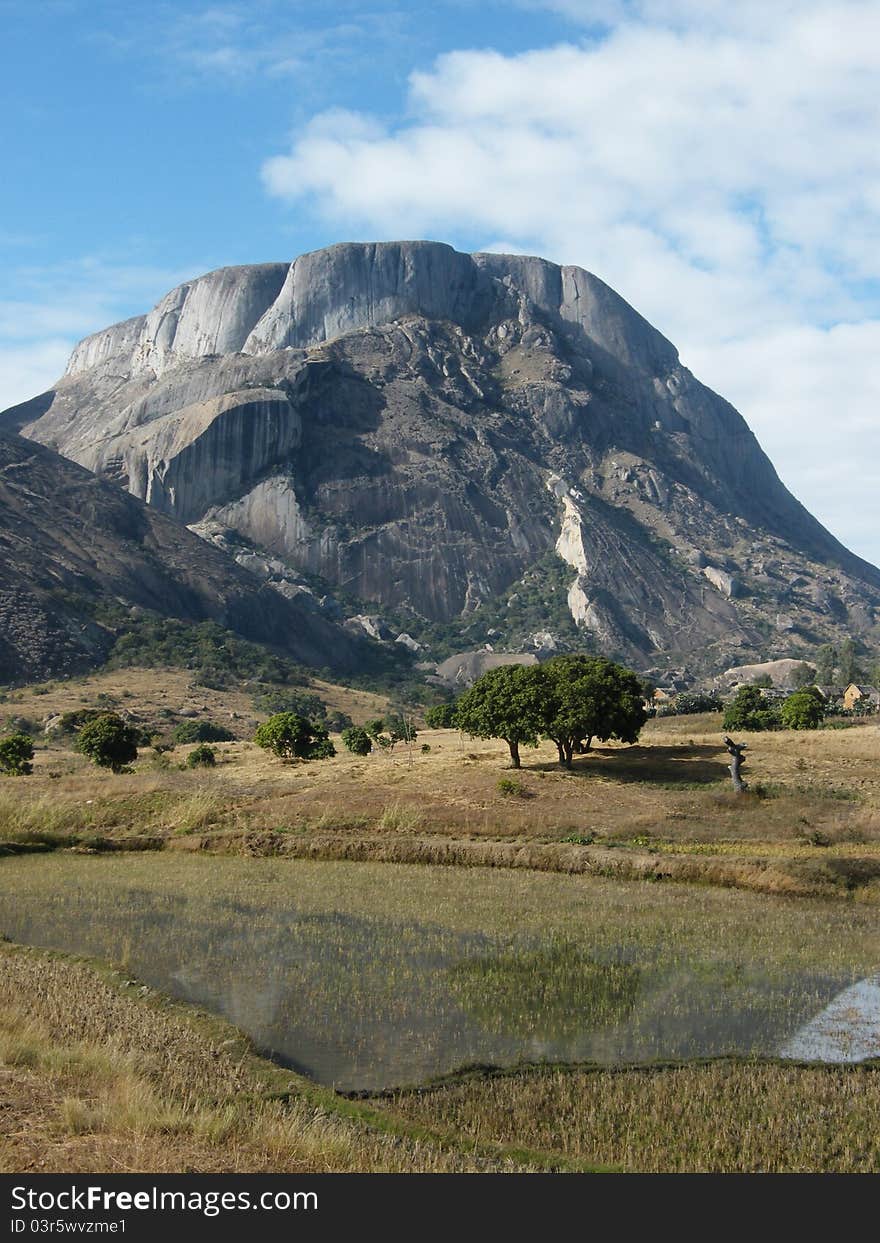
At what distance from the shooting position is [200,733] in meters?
96.7

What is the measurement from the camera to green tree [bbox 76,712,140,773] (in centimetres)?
6125

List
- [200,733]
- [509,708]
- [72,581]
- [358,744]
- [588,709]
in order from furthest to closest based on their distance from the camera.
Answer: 1. [72,581]
2. [200,733]
3. [358,744]
4. [509,708]
5. [588,709]

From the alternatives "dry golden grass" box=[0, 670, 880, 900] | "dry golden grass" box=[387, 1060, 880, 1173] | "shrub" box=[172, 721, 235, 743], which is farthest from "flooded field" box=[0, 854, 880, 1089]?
"shrub" box=[172, 721, 235, 743]

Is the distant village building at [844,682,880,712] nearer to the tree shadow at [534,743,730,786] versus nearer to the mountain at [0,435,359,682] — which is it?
the tree shadow at [534,743,730,786]

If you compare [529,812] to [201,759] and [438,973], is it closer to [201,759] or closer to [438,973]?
[438,973]

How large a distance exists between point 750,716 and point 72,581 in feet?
386

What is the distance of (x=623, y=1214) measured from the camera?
347 inches

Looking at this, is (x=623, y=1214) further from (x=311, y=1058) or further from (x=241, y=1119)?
(x=311, y=1058)

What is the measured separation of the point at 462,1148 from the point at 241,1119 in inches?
104

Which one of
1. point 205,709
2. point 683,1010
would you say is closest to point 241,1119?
point 683,1010

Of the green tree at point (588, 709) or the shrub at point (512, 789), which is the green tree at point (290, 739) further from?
the shrub at point (512, 789)

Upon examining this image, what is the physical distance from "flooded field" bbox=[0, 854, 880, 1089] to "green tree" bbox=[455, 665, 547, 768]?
68.8ft

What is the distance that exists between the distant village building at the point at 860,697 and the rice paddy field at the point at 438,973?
89193 mm

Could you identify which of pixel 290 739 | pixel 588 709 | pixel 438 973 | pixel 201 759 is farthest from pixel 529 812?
pixel 201 759
